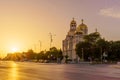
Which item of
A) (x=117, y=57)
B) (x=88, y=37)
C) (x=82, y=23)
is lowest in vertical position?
(x=117, y=57)

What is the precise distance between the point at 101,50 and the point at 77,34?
5529 cm

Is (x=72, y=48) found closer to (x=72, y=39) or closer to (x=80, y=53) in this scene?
(x=72, y=39)

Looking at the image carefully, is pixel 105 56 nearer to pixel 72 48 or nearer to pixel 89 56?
pixel 89 56

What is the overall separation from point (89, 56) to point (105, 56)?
7.85 metres

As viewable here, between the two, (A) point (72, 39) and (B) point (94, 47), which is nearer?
(B) point (94, 47)

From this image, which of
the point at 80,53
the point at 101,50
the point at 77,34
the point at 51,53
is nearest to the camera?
→ the point at 101,50

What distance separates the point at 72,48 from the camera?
7697 inches

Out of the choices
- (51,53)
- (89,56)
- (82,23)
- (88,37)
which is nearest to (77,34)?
(82,23)

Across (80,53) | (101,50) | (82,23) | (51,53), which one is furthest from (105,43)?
(82,23)

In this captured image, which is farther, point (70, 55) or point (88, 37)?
point (70, 55)

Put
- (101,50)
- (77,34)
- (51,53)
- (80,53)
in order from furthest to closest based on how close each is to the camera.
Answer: (77,34), (51,53), (80,53), (101,50)

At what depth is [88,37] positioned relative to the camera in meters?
151

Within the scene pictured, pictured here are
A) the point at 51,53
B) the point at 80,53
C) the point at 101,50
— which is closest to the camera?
the point at 101,50

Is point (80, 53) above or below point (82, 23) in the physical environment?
below
